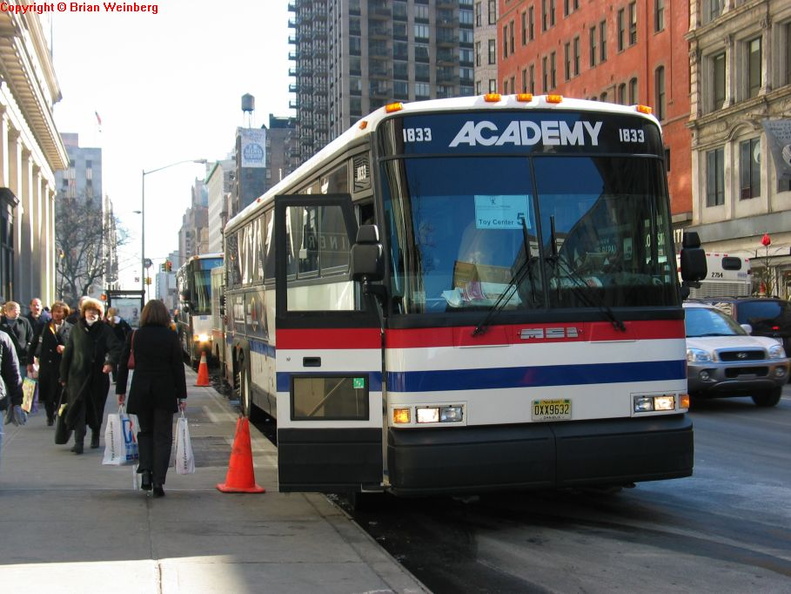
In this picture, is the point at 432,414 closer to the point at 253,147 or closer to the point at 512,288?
the point at 512,288

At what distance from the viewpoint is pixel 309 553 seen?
685cm

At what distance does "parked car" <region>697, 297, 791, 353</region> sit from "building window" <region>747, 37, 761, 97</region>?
20240mm

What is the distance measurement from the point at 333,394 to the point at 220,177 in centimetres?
18976

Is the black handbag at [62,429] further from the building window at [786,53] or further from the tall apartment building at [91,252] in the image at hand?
the tall apartment building at [91,252]

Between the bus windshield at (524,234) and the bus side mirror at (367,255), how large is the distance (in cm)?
33

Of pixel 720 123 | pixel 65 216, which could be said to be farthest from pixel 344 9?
pixel 720 123

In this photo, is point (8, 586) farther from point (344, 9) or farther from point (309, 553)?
point (344, 9)

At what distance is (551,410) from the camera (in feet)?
24.3

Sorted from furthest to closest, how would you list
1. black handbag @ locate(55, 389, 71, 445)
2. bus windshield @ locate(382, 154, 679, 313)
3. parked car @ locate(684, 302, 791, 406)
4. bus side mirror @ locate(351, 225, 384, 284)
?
parked car @ locate(684, 302, 791, 406) → black handbag @ locate(55, 389, 71, 445) → bus windshield @ locate(382, 154, 679, 313) → bus side mirror @ locate(351, 225, 384, 284)

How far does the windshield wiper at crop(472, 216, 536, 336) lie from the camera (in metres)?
7.21

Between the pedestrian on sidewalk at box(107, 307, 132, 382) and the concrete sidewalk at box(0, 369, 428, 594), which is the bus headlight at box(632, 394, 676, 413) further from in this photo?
the pedestrian on sidewalk at box(107, 307, 132, 382)

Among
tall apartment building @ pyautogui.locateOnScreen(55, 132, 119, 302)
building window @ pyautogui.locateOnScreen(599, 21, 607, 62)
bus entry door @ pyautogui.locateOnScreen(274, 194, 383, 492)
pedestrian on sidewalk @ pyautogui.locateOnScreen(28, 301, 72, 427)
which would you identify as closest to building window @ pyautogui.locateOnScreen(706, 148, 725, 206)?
building window @ pyautogui.locateOnScreen(599, 21, 607, 62)

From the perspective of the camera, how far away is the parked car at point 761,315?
74.2 feet

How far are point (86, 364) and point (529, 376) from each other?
246 inches
